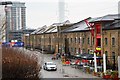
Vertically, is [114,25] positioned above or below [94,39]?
above

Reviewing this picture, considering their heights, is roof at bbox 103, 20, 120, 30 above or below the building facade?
above

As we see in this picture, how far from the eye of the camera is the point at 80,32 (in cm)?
4888

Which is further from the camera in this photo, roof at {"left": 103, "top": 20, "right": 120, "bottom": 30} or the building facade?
the building facade

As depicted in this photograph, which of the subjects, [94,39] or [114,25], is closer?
[114,25]

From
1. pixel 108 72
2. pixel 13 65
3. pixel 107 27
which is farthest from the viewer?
pixel 107 27

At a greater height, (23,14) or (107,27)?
(23,14)

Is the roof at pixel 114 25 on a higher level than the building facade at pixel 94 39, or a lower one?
higher

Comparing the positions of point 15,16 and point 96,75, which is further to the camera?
point 15,16

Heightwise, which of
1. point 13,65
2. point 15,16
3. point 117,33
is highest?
point 15,16

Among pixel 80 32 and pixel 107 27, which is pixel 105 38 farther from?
pixel 80 32

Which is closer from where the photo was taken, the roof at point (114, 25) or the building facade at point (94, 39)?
the roof at point (114, 25)

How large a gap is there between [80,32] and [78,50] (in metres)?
3.38

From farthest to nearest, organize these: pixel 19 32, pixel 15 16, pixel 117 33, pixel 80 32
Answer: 1. pixel 19 32
2. pixel 15 16
3. pixel 80 32
4. pixel 117 33

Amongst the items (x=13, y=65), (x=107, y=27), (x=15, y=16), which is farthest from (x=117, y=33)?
(x=15, y=16)
